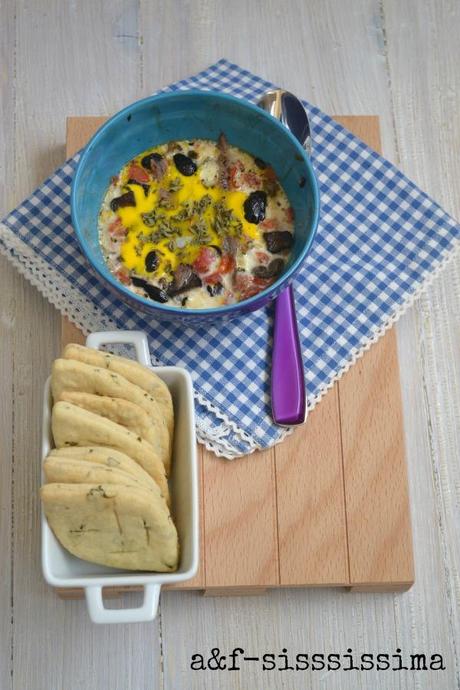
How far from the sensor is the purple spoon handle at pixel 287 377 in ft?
4.34

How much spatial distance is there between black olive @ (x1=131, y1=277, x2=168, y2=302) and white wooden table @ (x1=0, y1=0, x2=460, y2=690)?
0.25m

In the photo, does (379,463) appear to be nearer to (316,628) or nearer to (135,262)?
(316,628)

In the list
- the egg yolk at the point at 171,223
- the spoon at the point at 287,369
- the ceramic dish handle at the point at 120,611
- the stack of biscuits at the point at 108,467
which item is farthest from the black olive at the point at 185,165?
the ceramic dish handle at the point at 120,611

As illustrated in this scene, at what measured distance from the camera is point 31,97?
5.36 feet

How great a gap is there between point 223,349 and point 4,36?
2.56ft

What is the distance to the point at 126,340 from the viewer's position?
1278 millimetres

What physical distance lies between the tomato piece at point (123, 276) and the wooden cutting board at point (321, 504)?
0.44ft

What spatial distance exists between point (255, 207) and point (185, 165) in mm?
128

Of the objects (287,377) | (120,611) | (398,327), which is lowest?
(120,611)

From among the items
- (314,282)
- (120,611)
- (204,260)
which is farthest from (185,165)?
(120,611)

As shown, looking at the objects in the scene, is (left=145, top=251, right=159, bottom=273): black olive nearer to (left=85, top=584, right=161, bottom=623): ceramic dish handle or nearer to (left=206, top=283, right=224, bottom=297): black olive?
(left=206, top=283, right=224, bottom=297): black olive

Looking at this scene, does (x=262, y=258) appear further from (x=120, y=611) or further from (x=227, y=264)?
(x=120, y=611)

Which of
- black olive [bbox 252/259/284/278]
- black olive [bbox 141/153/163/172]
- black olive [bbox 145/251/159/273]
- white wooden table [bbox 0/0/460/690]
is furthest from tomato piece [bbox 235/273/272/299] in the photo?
white wooden table [bbox 0/0/460/690]

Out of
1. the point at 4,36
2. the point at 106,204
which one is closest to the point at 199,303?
the point at 106,204
